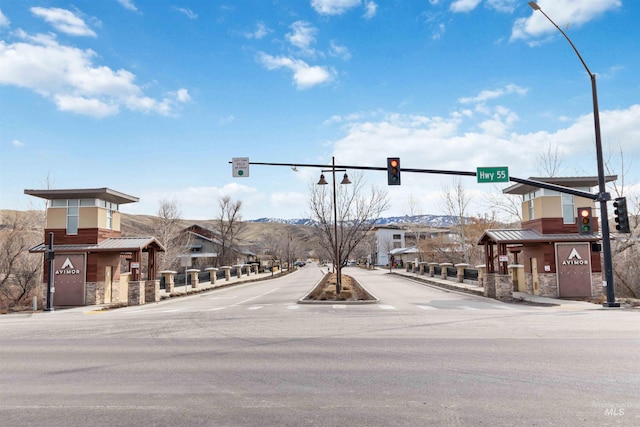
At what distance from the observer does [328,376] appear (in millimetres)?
7430

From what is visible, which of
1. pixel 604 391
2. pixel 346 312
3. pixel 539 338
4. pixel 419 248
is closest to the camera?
pixel 604 391

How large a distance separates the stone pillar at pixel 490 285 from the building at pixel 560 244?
43cm

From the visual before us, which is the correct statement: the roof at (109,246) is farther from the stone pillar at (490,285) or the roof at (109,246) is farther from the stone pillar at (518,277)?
the stone pillar at (518,277)

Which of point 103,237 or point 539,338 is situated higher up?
point 103,237

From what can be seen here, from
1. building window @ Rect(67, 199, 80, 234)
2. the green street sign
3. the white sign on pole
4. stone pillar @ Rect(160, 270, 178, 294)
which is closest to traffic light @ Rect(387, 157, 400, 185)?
the green street sign

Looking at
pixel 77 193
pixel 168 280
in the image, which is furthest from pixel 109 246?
pixel 168 280

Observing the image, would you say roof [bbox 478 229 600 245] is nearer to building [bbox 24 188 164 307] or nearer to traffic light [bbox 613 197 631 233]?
traffic light [bbox 613 197 631 233]

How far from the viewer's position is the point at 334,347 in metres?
9.91

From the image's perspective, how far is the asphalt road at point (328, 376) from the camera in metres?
5.57

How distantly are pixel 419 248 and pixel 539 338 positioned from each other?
5779 cm

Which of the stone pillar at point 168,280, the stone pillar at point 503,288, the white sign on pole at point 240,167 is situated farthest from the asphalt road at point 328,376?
the stone pillar at point 168,280

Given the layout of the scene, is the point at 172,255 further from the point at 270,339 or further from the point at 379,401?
the point at 379,401

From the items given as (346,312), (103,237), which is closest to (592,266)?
(346,312)

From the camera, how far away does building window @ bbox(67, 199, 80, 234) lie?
85.6ft
